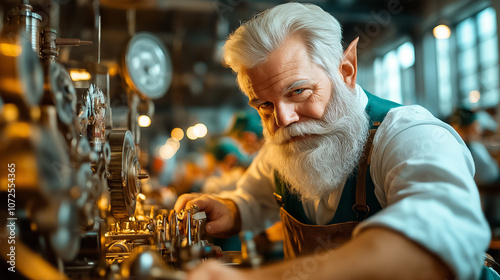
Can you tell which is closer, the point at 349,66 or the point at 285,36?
the point at 285,36

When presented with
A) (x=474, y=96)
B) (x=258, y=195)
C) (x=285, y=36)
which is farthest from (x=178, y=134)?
(x=285, y=36)

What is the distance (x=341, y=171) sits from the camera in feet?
4.06

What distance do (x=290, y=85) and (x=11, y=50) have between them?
0.73 m

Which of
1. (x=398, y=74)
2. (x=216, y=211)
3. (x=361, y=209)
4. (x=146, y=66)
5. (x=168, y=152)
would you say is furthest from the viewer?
(x=168, y=152)

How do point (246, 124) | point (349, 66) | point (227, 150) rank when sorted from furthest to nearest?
point (246, 124) → point (227, 150) → point (349, 66)

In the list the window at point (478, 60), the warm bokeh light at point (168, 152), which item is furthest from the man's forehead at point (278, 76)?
the warm bokeh light at point (168, 152)

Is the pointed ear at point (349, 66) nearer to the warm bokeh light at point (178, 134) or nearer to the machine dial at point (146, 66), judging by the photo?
the machine dial at point (146, 66)

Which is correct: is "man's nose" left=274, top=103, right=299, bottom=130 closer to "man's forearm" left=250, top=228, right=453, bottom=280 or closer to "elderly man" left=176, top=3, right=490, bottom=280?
"elderly man" left=176, top=3, right=490, bottom=280

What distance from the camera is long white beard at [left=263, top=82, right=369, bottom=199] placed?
1.22 metres

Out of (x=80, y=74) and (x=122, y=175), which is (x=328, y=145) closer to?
(x=122, y=175)

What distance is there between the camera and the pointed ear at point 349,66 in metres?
1.35

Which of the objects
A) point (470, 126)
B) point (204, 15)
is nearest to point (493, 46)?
point (470, 126)

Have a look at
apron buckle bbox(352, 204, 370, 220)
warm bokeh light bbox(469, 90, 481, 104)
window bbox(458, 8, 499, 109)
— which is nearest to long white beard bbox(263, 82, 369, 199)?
apron buckle bbox(352, 204, 370, 220)

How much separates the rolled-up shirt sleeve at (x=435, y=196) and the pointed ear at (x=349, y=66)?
318 millimetres
